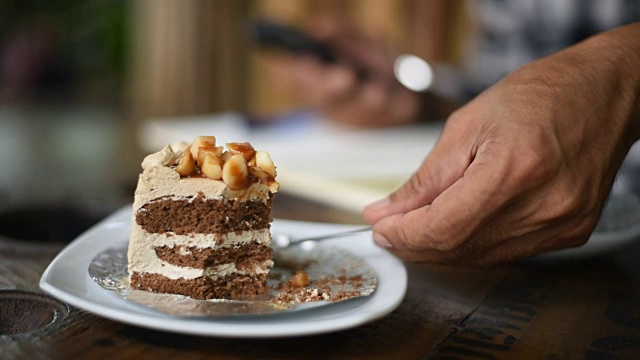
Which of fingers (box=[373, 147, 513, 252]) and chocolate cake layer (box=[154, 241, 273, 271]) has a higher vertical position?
fingers (box=[373, 147, 513, 252])

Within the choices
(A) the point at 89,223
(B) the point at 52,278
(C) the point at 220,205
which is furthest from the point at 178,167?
(A) the point at 89,223

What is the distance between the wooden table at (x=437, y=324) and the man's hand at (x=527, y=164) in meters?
0.08

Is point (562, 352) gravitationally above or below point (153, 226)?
below

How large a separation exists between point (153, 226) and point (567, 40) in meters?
1.87

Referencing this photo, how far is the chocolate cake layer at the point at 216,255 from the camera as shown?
3.37ft

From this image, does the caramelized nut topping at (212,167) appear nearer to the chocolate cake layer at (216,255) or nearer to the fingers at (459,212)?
the chocolate cake layer at (216,255)

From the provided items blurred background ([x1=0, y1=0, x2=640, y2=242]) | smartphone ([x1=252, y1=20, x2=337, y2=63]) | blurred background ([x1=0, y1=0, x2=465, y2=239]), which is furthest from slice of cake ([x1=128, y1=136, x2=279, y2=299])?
smartphone ([x1=252, y1=20, x2=337, y2=63])

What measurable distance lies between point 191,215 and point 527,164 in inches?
17.7

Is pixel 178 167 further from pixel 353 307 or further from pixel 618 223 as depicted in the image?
pixel 618 223

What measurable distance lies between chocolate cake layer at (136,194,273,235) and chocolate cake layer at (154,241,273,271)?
3 cm

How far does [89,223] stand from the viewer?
154cm

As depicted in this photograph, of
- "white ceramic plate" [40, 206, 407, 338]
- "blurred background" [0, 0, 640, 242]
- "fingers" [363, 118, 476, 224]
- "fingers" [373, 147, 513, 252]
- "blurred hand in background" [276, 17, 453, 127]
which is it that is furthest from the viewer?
"blurred hand in background" [276, 17, 453, 127]

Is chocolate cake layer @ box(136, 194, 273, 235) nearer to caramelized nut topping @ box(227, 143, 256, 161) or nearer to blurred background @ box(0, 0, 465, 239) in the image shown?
caramelized nut topping @ box(227, 143, 256, 161)

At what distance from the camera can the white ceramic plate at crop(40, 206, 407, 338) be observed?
815 millimetres
